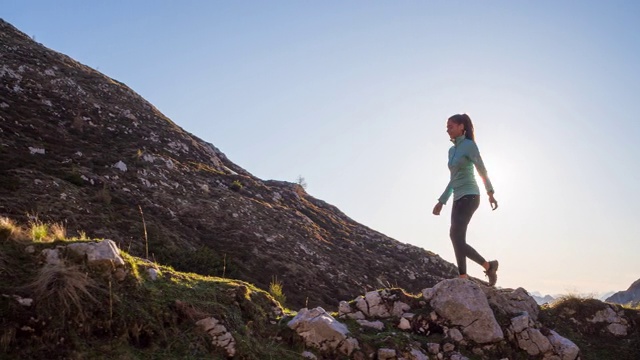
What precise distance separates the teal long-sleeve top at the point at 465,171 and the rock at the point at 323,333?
11.1 ft

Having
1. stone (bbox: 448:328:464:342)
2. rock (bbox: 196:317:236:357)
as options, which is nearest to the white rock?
rock (bbox: 196:317:236:357)

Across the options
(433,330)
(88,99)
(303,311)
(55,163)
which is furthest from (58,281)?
(88,99)

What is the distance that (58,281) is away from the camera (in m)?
3.99

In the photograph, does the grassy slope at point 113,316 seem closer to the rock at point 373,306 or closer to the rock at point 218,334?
the rock at point 218,334

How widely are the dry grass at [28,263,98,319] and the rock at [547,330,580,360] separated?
22.1ft

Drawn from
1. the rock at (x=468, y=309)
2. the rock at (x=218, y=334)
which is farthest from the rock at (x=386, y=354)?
the rock at (x=218, y=334)

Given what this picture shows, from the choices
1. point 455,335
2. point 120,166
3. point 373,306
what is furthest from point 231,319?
point 120,166

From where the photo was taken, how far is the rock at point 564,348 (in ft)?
21.4

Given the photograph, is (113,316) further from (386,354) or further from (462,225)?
(462,225)

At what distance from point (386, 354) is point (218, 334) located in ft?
7.35

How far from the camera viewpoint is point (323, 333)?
18.0ft

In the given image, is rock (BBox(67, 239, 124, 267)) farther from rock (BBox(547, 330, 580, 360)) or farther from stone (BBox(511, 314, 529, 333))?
rock (BBox(547, 330, 580, 360))

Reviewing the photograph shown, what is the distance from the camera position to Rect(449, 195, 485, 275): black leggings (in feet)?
24.4

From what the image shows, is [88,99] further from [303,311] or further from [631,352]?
[631,352]
